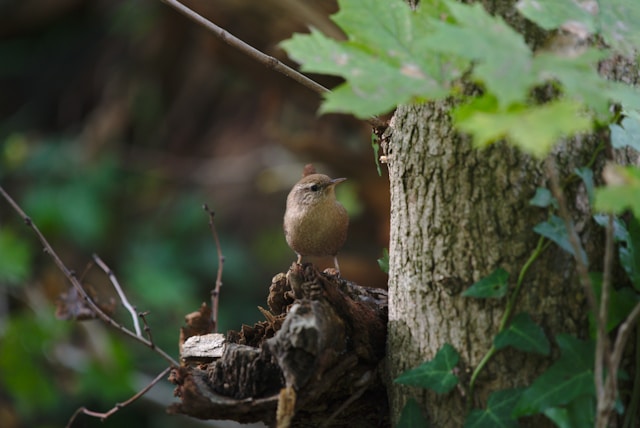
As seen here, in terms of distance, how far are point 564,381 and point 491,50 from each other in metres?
0.69

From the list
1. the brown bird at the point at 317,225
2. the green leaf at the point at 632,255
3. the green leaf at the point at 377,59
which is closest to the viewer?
the green leaf at the point at 377,59

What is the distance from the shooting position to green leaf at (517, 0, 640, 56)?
4.18 ft

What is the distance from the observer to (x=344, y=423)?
5.93ft

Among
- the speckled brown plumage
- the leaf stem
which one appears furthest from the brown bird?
the leaf stem

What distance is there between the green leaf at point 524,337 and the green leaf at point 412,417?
243 millimetres

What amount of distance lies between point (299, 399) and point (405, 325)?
294 mm

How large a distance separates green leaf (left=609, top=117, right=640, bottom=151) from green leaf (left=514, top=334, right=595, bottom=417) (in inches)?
16.4

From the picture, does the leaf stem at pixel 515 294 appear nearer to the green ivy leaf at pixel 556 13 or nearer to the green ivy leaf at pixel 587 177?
the green ivy leaf at pixel 587 177

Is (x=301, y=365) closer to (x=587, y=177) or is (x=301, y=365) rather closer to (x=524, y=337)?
(x=524, y=337)

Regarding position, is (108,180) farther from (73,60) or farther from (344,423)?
(344,423)

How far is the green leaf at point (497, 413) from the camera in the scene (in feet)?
4.76

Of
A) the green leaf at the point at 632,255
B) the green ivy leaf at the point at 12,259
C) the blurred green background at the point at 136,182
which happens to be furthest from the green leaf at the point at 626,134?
the green ivy leaf at the point at 12,259

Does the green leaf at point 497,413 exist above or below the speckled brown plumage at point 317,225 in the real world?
below

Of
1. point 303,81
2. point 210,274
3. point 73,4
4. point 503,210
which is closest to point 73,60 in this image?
point 73,4
